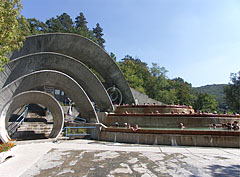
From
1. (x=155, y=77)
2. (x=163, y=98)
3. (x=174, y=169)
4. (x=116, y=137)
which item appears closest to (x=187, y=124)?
(x=116, y=137)

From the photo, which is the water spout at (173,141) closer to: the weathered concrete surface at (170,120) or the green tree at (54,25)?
the weathered concrete surface at (170,120)

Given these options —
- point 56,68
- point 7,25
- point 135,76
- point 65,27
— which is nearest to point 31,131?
point 56,68

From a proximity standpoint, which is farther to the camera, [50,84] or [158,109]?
[158,109]

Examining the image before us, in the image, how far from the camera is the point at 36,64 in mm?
12844

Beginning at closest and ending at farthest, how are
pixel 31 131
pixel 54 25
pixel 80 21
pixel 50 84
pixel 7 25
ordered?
pixel 7 25 → pixel 31 131 → pixel 50 84 → pixel 54 25 → pixel 80 21

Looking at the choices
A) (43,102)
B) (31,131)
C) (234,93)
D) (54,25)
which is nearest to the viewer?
(43,102)

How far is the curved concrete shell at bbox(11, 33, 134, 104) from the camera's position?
47.4 feet

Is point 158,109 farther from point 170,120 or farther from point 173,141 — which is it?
point 173,141

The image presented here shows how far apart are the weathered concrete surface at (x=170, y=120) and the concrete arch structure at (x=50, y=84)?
10.0 ft

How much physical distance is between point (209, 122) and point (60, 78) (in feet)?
39.9

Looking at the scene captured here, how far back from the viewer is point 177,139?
867 centimetres

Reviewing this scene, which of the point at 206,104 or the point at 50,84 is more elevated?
the point at 50,84

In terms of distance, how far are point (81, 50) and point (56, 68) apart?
5611mm

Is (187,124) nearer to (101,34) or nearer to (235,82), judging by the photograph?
(235,82)
